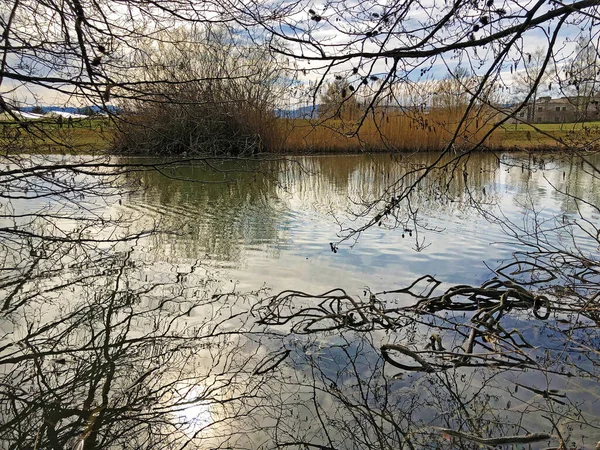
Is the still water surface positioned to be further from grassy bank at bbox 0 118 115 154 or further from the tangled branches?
grassy bank at bbox 0 118 115 154

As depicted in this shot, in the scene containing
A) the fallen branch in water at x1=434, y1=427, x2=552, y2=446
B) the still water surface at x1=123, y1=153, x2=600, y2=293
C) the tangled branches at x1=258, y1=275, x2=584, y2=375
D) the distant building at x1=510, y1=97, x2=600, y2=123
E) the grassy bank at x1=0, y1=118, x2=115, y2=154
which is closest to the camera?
the fallen branch in water at x1=434, y1=427, x2=552, y2=446

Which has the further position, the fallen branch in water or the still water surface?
the still water surface

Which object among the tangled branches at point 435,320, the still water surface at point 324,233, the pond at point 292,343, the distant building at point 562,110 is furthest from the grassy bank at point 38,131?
the distant building at point 562,110

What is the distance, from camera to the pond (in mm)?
2070

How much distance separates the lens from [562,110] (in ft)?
12.1

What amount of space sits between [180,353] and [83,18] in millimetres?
2017

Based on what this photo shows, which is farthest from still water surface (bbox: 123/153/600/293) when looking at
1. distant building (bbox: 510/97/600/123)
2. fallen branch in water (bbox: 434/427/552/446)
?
fallen branch in water (bbox: 434/427/552/446)

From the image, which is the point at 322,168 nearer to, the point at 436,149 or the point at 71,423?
the point at 436,149

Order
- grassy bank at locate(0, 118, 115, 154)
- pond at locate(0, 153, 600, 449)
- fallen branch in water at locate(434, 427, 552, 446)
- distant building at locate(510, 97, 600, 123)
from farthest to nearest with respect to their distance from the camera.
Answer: grassy bank at locate(0, 118, 115, 154)
distant building at locate(510, 97, 600, 123)
pond at locate(0, 153, 600, 449)
fallen branch in water at locate(434, 427, 552, 446)

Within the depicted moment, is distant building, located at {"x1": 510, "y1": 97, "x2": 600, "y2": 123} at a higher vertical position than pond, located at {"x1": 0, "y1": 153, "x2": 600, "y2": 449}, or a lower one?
higher

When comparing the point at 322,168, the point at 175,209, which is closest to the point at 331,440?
the point at 175,209

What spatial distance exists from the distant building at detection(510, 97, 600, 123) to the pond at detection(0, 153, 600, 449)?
363 mm

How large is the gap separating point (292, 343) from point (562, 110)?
2.59 metres

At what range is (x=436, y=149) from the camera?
15742mm
